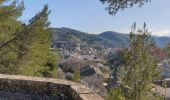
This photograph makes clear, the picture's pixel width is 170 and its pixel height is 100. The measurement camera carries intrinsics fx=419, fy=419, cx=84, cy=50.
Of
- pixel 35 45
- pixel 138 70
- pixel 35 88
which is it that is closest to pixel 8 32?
pixel 35 45

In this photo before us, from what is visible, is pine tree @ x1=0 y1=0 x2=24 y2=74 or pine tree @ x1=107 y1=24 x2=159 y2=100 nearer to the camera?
pine tree @ x1=107 y1=24 x2=159 y2=100

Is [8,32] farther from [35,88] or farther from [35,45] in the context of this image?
[35,88]

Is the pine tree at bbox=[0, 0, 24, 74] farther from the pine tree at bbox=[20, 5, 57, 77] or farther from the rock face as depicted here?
the rock face

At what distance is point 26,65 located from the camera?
33750mm

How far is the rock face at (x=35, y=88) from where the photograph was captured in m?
9.24

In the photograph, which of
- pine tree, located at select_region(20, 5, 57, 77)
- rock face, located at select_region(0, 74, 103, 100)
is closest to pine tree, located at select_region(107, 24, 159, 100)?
rock face, located at select_region(0, 74, 103, 100)

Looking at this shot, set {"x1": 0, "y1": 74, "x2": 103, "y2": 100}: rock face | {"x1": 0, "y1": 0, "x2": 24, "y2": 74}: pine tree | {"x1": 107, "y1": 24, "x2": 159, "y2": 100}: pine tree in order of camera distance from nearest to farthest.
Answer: {"x1": 0, "y1": 74, "x2": 103, "y2": 100}: rock face, {"x1": 107, "y1": 24, "x2": 159, "y2": 100}: pine tree, {"x1": 0, "y1": 0, "x2": 24, "y2": 74}: pine tree

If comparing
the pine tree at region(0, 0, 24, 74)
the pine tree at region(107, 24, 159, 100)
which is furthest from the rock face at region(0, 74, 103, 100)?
the pine tree at region(0, 0, 24, 74)

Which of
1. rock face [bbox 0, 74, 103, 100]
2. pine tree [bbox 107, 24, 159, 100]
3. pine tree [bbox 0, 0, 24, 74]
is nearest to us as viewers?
rock face [bbox 0, 74, 103, 100]

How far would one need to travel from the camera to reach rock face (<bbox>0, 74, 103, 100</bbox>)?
924cm

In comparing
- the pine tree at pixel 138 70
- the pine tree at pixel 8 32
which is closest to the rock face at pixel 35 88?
the pine tree at pixel 138 70

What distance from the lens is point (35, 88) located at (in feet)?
31.6

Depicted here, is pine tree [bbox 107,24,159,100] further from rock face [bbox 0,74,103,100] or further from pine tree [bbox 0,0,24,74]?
pine tree [bbox 0,0,24,74]

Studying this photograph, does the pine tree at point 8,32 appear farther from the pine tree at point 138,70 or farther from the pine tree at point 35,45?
the pine tree at point 138,70
